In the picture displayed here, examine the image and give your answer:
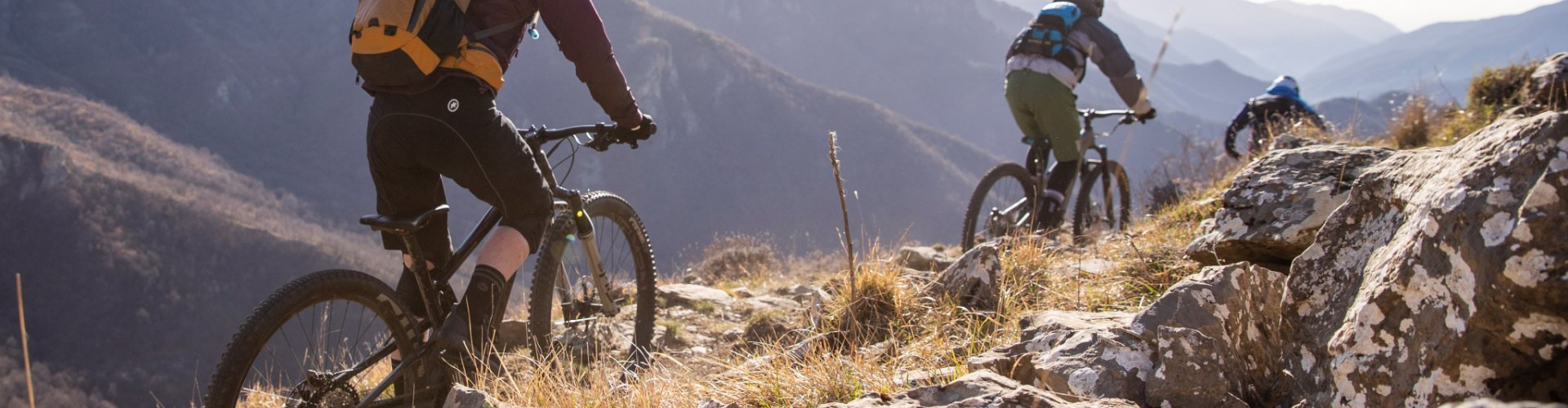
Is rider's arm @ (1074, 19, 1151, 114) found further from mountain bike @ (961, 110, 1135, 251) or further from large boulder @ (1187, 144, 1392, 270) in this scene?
large boulder @ (1187, 144, 1392, 270)

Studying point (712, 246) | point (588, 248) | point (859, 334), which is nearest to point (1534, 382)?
point (859, 334)

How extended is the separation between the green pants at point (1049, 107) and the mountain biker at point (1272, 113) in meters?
2.86

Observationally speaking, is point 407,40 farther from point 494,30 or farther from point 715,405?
point 715,405

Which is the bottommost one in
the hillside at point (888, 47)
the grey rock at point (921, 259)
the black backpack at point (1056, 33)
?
the grey rock at point (921, 259)

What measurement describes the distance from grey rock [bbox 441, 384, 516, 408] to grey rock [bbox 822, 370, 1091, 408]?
792mm

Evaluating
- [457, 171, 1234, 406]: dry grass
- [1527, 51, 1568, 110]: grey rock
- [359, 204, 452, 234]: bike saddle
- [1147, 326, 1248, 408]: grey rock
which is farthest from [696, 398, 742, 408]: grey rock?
[1527, 51, 1568, 110]: grey rock

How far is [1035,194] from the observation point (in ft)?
17.2

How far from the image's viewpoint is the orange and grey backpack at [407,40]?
7.88 ft

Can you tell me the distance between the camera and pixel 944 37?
178 meters

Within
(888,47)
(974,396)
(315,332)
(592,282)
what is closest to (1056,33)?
(592,282)

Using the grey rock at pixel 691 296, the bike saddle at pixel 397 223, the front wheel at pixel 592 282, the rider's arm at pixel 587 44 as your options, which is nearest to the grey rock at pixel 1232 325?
the rider's arm at pixel 587 44

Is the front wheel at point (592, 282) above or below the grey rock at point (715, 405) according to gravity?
above

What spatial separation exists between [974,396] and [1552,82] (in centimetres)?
530

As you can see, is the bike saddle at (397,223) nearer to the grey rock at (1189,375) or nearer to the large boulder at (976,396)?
the large boulder at (976,396)
